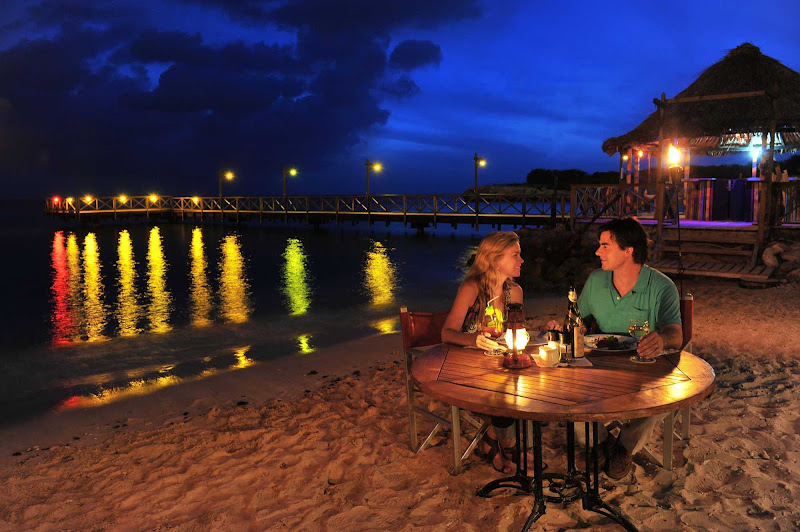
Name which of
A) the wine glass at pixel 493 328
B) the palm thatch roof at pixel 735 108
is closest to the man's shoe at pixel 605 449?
the wine glass at pixel 493 328

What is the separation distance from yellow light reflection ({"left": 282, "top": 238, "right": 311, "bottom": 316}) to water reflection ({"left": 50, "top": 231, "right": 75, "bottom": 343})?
391 centimetres

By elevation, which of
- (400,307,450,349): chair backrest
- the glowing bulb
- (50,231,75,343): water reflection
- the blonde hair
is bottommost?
(50,231,75,343): water reflection

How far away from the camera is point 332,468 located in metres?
3.26

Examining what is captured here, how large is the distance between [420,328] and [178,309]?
30.5 feet

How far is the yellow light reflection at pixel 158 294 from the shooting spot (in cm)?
1000

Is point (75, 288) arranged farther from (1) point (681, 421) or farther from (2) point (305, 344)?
(1) point (681, 421)

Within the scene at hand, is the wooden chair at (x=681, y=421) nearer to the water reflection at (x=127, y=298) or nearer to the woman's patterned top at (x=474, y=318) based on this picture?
the woman's patterned top at (x=474, y=318)

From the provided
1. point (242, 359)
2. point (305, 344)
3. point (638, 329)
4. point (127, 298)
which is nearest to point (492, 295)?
point (638, 329)

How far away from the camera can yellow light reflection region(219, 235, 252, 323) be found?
427 inches

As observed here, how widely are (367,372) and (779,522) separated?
12.6ft

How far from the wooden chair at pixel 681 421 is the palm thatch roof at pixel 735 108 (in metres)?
9.77

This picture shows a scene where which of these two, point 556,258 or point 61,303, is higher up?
point 556,258

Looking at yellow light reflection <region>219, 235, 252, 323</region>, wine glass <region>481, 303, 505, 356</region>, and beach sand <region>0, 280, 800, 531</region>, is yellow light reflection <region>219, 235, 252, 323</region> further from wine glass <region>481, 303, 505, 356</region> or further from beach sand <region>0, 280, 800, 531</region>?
wine glass <region>481, 303, 505, 356</region>

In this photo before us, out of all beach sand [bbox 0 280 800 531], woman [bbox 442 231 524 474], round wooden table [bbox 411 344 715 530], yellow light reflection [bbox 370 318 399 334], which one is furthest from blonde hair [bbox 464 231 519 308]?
yellow light reflection [bbox 370 318 399 334]
